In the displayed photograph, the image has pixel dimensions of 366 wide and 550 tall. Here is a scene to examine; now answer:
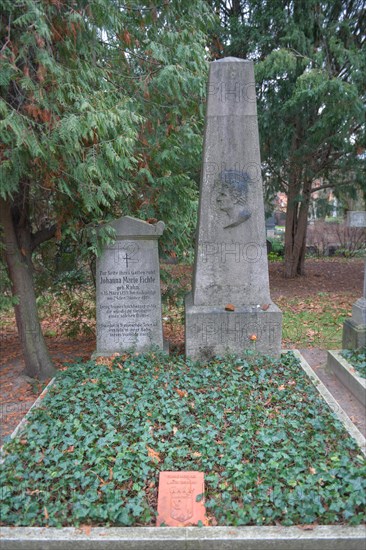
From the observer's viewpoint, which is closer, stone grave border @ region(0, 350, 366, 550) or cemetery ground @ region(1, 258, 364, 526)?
stone grave border @ region(0, 350, 366, 550)

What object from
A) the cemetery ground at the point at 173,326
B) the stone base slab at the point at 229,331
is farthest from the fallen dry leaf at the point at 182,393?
the cemetery ground at the point at 173,326

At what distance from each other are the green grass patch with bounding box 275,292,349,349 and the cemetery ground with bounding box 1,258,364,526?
1859 mm

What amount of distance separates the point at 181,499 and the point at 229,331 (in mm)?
2396

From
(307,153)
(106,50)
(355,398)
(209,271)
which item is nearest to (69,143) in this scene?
(106,50)

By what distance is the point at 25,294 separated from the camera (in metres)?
4.85

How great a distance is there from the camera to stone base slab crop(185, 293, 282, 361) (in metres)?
4.88

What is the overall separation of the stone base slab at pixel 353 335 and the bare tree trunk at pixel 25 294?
3.59 meters

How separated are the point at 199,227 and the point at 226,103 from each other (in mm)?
1388

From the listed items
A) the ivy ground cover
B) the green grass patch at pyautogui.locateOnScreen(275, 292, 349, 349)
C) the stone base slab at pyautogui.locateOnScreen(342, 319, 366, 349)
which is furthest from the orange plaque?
the green grass patch at pyautogui.locateOnScreen(275, 292, 349, 349)

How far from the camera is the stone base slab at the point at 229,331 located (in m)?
4.88

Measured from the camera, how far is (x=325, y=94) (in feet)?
27.0

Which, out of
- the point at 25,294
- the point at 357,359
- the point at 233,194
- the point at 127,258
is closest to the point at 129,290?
the point at 127,258

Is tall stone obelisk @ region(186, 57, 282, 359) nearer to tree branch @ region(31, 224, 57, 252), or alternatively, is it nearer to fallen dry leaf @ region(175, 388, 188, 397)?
fallen dry leaf @ region(175, 388, 188, 397)

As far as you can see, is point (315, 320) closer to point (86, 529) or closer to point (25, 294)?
point (25, 294)
